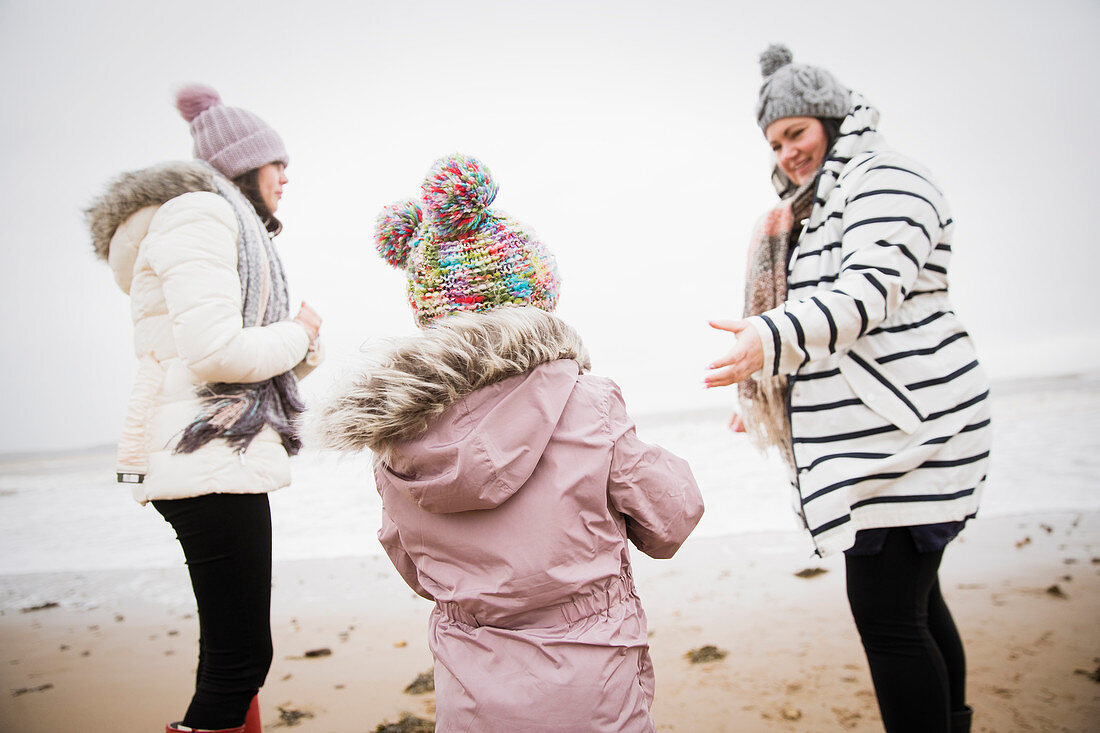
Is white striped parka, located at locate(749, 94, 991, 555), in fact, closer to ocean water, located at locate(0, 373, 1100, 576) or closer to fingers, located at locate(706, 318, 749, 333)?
fingers, located at locate(706, 318, 749, 333)

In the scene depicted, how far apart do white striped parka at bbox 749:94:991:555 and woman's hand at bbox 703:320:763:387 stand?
0.04 m

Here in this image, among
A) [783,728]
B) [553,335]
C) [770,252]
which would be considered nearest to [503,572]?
[553,335]

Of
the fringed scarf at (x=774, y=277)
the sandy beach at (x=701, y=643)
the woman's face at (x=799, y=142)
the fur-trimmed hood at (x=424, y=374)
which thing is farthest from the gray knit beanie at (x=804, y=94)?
the sandy beach at (x=701, y=643)

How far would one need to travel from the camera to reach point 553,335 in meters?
1.11

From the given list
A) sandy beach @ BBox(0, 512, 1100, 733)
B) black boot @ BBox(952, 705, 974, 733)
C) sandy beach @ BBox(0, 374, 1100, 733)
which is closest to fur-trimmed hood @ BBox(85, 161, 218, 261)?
→ sandy beach @ BBox(0, 374, 1100, 733)

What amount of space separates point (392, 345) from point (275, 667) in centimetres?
199

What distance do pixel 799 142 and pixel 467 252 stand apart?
896mm

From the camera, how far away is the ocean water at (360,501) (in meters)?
4.20

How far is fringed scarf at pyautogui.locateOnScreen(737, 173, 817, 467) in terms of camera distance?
1.49m

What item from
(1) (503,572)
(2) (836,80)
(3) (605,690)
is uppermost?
(2) (836,80)

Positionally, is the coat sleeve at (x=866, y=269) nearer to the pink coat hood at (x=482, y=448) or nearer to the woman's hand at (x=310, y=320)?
Result: the pink coat hood at (x=482, y=448)

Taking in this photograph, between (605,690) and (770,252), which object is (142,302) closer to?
(605,690)

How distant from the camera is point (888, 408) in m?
1.23

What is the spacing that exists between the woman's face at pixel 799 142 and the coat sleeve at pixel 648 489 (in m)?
0.80
